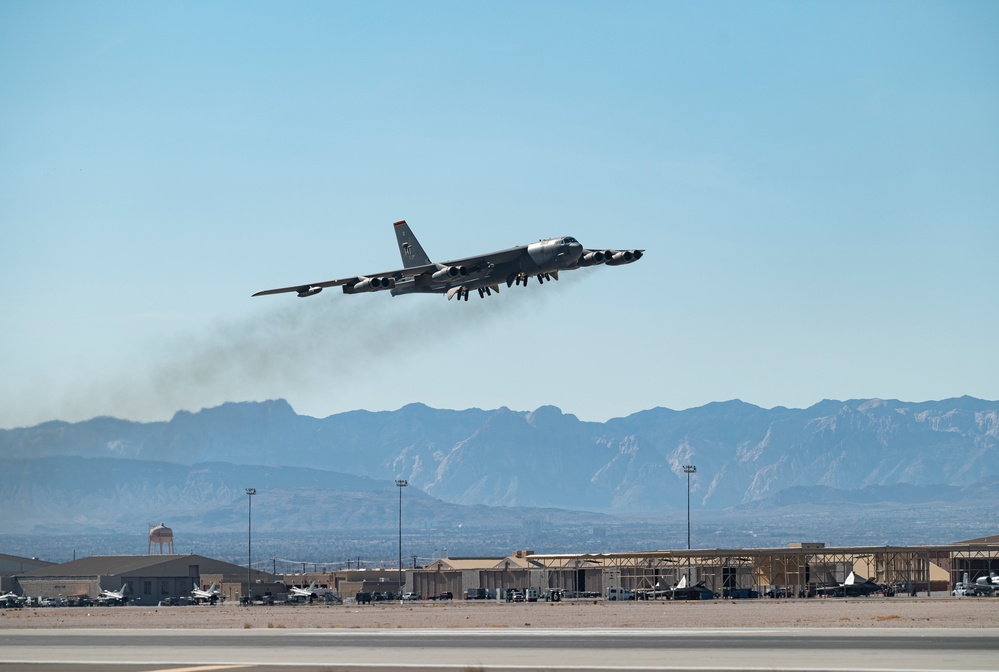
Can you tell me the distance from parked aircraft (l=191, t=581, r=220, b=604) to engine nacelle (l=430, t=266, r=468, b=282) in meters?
75.8

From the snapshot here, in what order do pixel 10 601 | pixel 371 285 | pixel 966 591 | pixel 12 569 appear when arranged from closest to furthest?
pixel 371 285 → pixel 966 591 → pixel 10 601 → pixel 12 569

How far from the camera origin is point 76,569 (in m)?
173

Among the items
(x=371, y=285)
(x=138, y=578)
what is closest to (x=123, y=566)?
(x=138, y=578)

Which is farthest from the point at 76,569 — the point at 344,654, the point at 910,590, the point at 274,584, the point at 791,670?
the point at 791,670

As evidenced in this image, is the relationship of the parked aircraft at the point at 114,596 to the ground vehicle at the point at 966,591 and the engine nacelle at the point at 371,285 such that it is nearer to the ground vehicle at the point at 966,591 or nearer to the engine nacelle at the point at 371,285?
the engine nacelle at the point at 371,285

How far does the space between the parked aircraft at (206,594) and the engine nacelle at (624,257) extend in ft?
271

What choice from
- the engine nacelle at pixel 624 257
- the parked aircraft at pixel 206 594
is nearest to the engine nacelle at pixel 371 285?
the engine nacelle at pixel 624 257

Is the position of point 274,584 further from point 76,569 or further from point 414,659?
point 414,659

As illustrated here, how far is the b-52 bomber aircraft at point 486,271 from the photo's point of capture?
76062mm

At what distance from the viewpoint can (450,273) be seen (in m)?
79.4

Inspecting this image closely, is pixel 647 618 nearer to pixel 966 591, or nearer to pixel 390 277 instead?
pixel 390 277

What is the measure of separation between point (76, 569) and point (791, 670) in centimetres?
14593

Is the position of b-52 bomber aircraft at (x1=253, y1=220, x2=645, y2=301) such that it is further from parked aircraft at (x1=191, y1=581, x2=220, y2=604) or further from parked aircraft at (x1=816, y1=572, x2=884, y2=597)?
parked aircraft at (x1=191, y1=581, x2=220, y2=604)

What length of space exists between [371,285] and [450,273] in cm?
484
